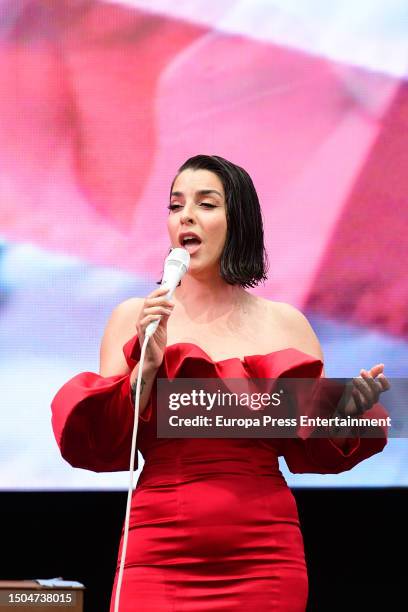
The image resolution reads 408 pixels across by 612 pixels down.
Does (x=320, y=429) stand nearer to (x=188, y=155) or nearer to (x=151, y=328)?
(x=151, y=328)

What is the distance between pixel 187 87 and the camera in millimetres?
3465

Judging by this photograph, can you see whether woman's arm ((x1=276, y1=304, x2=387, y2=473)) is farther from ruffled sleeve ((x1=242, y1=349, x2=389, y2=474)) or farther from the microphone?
the microphone

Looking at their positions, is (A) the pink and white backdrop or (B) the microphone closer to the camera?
(B) the microphone

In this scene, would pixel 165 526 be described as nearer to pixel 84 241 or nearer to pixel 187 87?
pixel 84 241

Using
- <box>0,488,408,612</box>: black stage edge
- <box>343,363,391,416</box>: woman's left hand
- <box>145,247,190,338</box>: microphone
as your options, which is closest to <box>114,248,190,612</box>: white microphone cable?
<box>145,247,190,338</box>: microphone

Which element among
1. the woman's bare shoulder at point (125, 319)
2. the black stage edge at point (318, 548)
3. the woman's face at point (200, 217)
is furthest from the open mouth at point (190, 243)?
the black stage edge at point (318, 548)

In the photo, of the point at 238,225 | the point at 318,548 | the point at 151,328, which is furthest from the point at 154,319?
the point at 318,548

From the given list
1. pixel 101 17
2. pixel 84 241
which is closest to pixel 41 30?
pixel 101 17

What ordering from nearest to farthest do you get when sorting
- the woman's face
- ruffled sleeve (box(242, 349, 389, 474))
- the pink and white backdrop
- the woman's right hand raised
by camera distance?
the woman's right hand raised → ruffled sleeve (box(242, 349, 389, 474)) → the woman's face → the pink and white backdrop

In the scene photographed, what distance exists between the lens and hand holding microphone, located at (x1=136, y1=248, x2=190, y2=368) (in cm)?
179

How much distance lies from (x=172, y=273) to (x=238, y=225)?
0.44 meters

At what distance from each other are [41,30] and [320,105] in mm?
955

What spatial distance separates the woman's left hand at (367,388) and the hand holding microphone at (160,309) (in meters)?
0.38

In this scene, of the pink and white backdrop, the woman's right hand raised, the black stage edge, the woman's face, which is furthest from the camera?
the black stage edge
